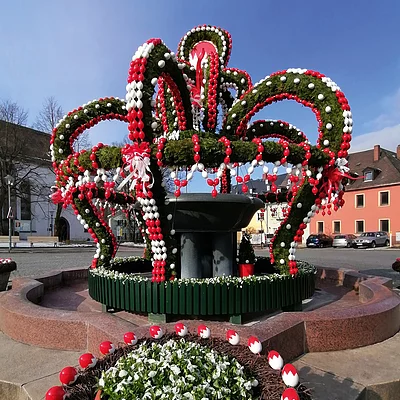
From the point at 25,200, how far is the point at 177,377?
44839 mm

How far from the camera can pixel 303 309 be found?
251 inches

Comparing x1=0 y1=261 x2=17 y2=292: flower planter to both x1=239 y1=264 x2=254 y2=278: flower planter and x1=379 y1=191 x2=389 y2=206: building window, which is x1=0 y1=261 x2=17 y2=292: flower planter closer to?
x1=239 y1=264 x2=254 y2=278: flower planter

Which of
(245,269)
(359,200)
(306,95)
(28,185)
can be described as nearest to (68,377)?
(245,269)

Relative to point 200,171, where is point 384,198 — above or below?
above

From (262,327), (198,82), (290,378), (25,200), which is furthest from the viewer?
(25,200)

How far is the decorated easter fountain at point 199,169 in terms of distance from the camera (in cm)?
512

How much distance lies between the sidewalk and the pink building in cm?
3521

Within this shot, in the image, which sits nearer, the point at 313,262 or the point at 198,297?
the point at 198,297

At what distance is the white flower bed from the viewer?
6.82 feet

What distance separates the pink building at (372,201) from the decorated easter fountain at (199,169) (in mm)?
33630

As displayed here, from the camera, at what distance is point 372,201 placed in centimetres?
3841

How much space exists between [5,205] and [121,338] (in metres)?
42.7

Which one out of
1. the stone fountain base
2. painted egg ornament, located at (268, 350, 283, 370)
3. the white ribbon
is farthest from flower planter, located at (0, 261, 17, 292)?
painted egg ornament, located at (268, 350, 283, 370)

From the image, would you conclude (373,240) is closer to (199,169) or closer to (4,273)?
(4,273)
